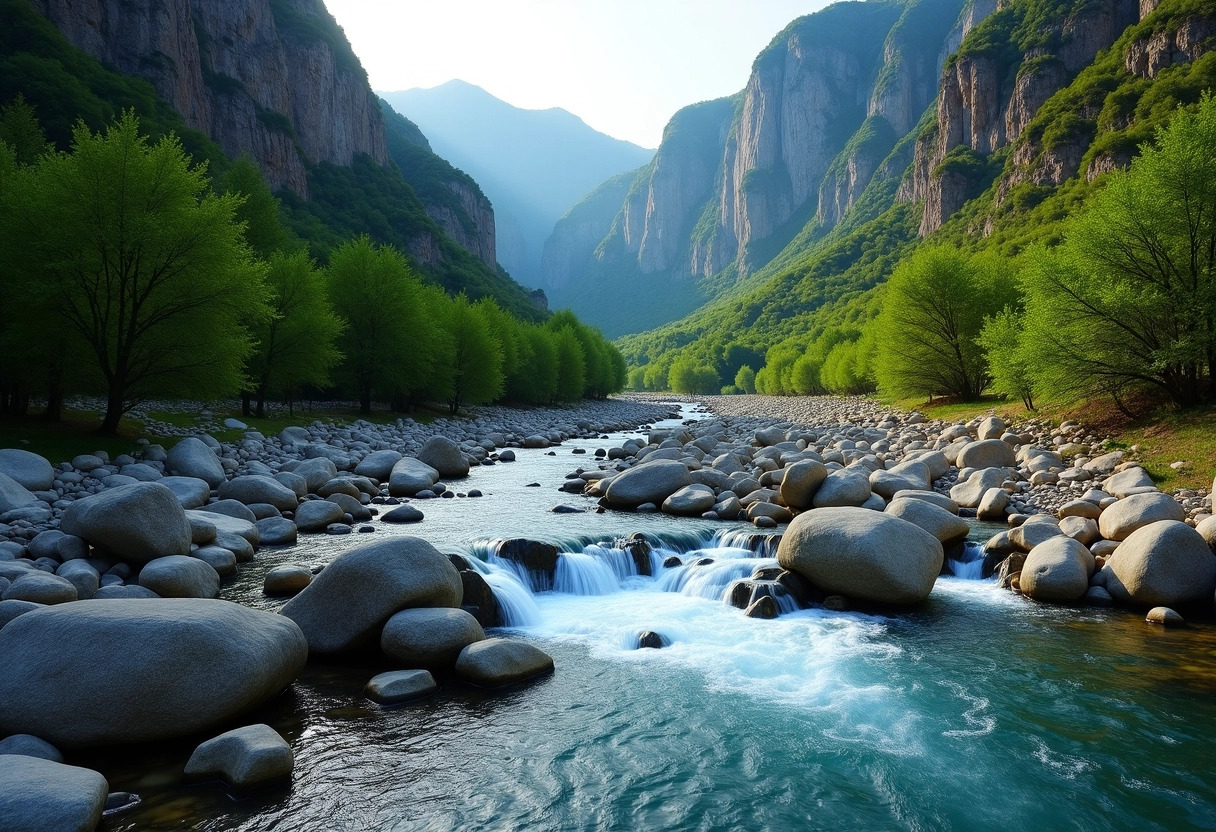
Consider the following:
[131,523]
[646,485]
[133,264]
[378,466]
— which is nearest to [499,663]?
[131,523]

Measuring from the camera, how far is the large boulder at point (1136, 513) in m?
12.7

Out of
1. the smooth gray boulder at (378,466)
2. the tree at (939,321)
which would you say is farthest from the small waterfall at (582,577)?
the tree at (939,321)

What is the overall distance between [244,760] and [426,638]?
2.84 metres

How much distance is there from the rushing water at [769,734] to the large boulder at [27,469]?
26.7ft

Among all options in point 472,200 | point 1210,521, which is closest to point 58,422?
point 1210,521

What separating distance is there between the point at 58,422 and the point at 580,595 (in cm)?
1979

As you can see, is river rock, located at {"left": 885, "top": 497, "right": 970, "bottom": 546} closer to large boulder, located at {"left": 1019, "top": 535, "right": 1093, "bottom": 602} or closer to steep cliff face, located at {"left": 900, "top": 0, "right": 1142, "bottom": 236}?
large boulder, located at {"left": 1019, "top": 535, "right": 1093, "bottom": 602}

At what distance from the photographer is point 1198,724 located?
7.23m

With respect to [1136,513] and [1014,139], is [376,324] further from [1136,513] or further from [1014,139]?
[1014,139]

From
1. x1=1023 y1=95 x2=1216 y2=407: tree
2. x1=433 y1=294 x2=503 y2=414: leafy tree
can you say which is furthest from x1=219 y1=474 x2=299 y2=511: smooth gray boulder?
x1=433 y1=294 x2=503 y2=414: leafy tree

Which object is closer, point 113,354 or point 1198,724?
point 1198,724

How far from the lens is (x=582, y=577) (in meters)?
12.8

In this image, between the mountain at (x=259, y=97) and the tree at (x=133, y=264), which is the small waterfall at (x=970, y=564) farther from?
the mountain at (x=259, y=97)

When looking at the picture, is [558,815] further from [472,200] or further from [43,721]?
[472,200]
